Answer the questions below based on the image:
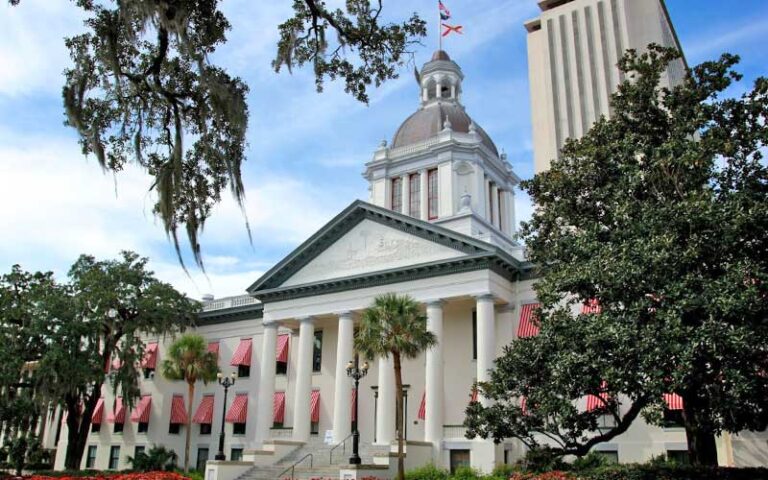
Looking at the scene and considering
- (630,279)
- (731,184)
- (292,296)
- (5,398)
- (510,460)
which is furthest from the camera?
(292,296)

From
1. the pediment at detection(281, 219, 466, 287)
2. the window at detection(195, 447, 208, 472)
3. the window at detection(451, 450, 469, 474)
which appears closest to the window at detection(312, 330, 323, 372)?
the pediment at detection(281, 219, 466, 287)

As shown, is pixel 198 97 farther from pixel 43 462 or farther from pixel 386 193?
pixel 43 462

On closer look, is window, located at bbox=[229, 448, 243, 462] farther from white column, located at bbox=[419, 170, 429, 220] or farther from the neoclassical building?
white column, located at bbox=[419, 170, 429, 220]

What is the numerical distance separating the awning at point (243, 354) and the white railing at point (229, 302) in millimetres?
2366

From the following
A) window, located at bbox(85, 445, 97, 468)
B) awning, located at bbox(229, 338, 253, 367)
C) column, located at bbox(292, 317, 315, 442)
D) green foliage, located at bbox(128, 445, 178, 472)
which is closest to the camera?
column, located at bbox(292, 317, 315, 442)

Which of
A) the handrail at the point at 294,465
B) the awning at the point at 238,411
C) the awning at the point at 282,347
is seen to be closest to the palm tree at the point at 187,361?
the awning at the point at 238,411

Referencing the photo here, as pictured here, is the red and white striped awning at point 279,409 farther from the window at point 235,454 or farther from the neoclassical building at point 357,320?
the window at point 235,454

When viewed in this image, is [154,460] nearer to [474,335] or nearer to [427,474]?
[427,474]

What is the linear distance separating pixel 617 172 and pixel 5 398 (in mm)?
30716

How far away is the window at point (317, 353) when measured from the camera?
3806 cm

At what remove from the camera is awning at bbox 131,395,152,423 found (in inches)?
1646

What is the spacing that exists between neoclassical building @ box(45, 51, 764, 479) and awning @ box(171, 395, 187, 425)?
8 cm

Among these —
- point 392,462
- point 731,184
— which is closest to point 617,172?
point 731,184

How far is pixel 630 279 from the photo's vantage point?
15.8 meters
